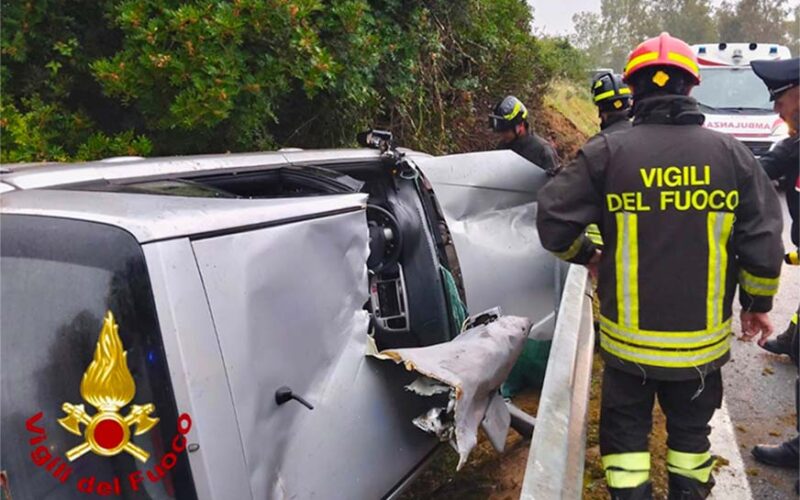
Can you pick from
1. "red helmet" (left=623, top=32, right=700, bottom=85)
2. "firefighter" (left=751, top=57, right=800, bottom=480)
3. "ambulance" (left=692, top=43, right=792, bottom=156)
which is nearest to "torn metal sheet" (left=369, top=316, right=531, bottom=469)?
"red helmet" (left=623, top=32, right=700, bottom=85)

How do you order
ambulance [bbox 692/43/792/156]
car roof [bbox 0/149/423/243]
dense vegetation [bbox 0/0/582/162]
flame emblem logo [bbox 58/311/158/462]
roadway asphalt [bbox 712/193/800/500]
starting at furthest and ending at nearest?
ambulance [bbox 692/43/792/156], dense vegetation [bbox 0/0/582/162], roadway asphalt [bbox 712/193/800/500], car roof [bbox 0/149/423/243], flame emblem logo [bbox 58/311/158/462]

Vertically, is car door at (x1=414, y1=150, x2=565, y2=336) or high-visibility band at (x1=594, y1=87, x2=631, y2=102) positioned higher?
high-visibility band at (x1=594, y1=87, x2=631, y2=102)

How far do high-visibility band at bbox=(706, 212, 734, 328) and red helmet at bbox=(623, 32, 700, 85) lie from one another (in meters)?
0.55

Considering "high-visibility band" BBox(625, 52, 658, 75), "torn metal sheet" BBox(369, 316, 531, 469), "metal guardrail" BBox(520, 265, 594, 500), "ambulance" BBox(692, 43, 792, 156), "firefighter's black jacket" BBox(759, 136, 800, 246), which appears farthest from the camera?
"ambulance" BBox(692, 43, 792, 156)

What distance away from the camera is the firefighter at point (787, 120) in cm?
298

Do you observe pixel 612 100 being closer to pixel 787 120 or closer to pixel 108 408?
pixel 787 120

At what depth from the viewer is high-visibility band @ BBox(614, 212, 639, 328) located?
7.41 ft

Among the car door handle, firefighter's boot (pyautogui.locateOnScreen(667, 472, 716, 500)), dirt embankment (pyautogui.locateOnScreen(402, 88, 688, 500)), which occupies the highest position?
the car door handle

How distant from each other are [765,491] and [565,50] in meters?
13.4

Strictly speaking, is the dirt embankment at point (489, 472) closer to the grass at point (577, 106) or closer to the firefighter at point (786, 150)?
the firefighter at point (786, 150)

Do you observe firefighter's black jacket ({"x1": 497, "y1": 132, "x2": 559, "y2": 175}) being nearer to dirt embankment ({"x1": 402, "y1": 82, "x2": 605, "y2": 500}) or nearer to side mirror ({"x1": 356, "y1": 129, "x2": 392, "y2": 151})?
dirt embankment ({"x1": 402, "y1": 82, "x2": 605, "y2": 500})

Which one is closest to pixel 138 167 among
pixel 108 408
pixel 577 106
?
pixel 108 408

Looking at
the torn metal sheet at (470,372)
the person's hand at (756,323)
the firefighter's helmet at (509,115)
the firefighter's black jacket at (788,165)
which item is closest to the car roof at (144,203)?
the torn metal sheet at (470,372)

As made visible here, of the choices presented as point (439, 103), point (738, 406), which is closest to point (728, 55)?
point (439, 103)
